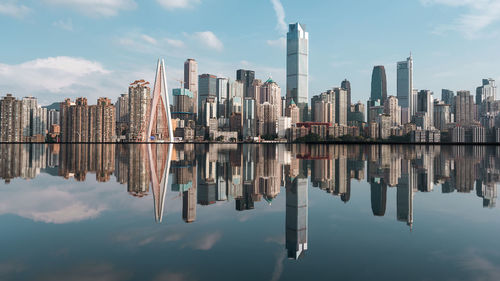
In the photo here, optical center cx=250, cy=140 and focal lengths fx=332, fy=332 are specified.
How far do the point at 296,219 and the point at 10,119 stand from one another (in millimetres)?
230433

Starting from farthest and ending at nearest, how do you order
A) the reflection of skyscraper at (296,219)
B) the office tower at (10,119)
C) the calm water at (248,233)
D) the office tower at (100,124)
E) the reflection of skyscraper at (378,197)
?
the office tower at (10,119) → the office tower at (100,124) → the reflection of skyscraper at (378,197) → the reflection of skyscraper at (296,219) → the calm water at (248,233)

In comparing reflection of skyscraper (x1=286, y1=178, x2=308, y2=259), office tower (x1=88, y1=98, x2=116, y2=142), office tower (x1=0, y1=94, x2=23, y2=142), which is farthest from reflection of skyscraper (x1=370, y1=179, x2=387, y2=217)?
office tower (x1=0, y1=94, x2=23, y2=142)

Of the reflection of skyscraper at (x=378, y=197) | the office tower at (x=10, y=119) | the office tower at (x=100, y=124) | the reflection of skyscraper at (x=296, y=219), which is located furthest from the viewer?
the office tower at (x=10, y=119)

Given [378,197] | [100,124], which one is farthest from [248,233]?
[100,124]

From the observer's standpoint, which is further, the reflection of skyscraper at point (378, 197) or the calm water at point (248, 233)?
the reflection of skyscraper at point (378, 197)

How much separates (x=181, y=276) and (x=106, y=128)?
19983cm

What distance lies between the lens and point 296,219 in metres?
12.0

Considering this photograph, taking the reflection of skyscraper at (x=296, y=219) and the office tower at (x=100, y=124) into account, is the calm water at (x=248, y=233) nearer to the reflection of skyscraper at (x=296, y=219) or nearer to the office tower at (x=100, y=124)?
the reflection of skyscraper at (x=296, y=219)

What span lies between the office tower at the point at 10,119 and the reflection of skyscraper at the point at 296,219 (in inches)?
8748

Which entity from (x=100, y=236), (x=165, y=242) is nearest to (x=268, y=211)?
(x=165, y=242)

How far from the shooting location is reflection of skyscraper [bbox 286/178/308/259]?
8.87m

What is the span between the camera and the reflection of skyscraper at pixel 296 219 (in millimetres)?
8867

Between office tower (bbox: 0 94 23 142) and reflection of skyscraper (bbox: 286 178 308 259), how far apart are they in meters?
222

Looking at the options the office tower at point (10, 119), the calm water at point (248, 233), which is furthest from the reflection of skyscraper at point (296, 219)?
the office tower at point (10, 119)
